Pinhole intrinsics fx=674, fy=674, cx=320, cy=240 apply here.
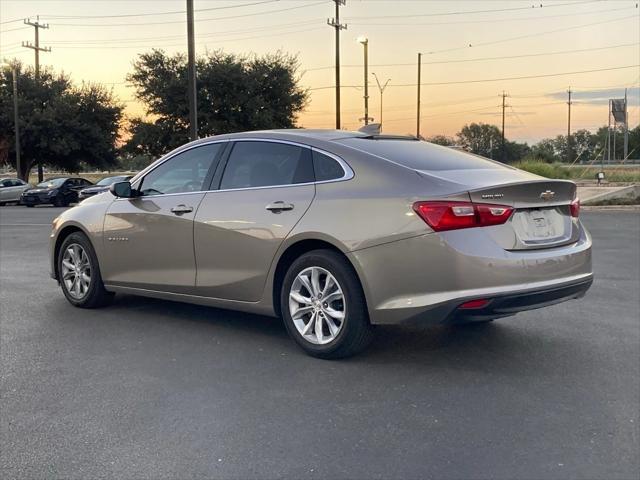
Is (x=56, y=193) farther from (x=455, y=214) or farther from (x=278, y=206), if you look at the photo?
(x=455, y=214)

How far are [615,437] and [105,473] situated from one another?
2.67 metres

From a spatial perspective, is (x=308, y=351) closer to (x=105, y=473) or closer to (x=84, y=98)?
(x=105, y=473)

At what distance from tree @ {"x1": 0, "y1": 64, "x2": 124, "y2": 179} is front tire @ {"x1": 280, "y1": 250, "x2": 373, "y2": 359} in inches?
1684

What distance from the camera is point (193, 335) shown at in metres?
5.57

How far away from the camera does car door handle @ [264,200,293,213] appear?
16.2ft

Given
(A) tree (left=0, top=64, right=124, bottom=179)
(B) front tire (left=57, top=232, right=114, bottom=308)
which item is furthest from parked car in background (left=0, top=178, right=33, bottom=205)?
(B) front tire (left=57, top=232, right=114, bottom=308)

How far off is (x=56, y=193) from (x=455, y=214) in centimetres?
2897

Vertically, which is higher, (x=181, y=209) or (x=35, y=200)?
(x=181, y=209)

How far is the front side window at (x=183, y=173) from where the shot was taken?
570cm

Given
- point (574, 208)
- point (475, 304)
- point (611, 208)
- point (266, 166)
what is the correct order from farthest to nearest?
point (611, 208) < point (266, 166) < point (574, 208) < point (475, 304)

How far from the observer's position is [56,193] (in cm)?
3025

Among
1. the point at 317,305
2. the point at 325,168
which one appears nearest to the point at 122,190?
the point at 325,168

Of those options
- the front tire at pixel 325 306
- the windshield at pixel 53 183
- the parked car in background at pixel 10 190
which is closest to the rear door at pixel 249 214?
the front tire at pixel 325 306

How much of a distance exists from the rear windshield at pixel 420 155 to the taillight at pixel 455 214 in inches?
18.1
